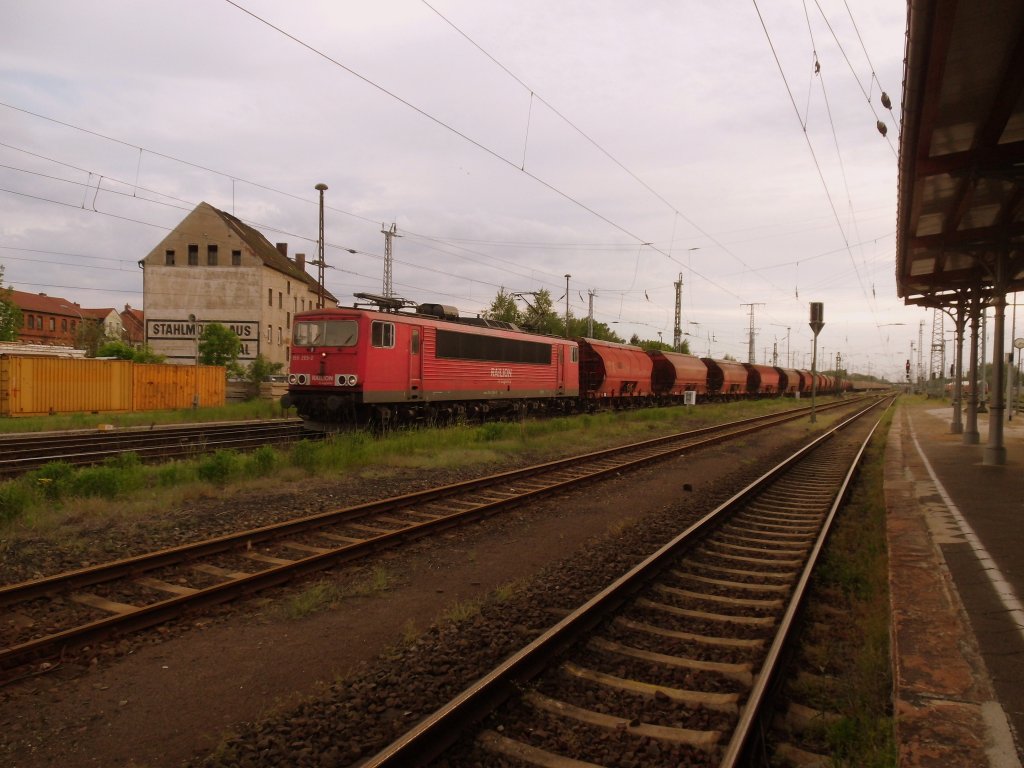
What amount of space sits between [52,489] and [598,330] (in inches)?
2219

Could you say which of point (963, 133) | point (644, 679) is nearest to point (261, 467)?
point (644, 679)

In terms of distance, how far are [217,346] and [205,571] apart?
36.8m

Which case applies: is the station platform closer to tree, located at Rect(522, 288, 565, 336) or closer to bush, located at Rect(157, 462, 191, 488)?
bush, located at Rect(157, 462, 191, 488)

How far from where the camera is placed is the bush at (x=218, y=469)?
10.6 m

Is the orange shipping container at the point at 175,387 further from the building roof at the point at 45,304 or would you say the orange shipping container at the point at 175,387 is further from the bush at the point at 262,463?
the building roof at the point at 45,304

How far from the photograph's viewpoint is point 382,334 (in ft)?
51.5

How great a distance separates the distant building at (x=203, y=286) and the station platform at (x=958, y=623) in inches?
1843

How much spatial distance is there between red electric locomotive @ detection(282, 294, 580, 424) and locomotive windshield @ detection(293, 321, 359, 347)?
0.02 meters

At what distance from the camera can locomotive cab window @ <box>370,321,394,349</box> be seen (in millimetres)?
15477

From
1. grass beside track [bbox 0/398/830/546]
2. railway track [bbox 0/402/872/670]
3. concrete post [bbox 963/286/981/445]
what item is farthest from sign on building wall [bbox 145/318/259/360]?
concrete post [bbox 963/286/981/445]

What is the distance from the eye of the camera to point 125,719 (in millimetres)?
3701

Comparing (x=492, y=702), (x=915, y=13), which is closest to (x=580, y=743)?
(x=492, y=702)

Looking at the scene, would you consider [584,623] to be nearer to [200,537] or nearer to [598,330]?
[200,537]

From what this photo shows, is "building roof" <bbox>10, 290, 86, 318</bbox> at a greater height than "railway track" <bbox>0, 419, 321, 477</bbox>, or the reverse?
"building roof" <bbox>10, 290, 86, 318</bbox>
